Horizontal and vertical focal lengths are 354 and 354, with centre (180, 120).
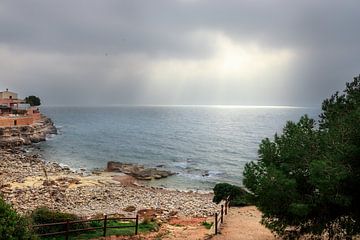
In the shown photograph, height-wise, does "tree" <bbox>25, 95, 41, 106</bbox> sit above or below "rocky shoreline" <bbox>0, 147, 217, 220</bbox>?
above

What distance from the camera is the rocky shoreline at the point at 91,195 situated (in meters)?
31.4

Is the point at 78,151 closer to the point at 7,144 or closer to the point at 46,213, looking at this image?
the point at 7,144

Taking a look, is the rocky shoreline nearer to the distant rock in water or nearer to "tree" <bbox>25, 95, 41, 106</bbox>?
the distant rock in water

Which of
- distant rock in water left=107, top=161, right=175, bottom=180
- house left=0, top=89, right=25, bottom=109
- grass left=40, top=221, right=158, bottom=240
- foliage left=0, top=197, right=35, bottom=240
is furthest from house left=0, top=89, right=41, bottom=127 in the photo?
foliage left=0, top=197, right=35, bottom=240

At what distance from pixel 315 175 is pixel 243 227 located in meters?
10.4

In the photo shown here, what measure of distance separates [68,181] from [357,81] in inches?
1423

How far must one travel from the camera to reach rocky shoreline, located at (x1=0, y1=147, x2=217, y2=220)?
103 ft

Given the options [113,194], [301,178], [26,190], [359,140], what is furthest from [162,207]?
[359,140]

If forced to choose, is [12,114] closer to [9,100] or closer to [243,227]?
[9,100]

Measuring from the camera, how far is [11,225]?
35.0ft

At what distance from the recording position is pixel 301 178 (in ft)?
45.9

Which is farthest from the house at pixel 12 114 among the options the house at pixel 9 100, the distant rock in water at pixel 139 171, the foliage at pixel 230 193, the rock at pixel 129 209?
the foliage at pixel 230 193

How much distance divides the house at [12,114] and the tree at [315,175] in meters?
70.5

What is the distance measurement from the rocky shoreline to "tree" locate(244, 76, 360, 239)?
15469 mm
